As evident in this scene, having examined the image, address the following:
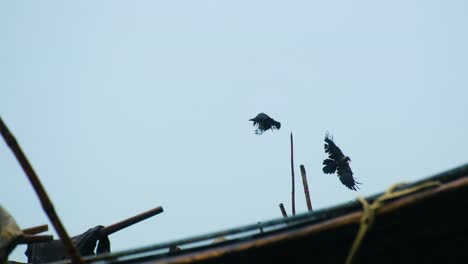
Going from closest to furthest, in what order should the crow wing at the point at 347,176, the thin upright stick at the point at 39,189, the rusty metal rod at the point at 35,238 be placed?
the thin upright stick at the point at 39,189 < the rusty metal rod at the point at 35,238 < the crow wing at the point at 347,176

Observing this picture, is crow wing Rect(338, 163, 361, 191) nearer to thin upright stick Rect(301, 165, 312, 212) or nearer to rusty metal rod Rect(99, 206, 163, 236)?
thin upright stick Rect(301, 165, 312, 212)

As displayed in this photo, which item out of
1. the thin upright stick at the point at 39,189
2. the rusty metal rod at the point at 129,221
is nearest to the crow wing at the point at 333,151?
the rusty metal rod at the point at 129,221

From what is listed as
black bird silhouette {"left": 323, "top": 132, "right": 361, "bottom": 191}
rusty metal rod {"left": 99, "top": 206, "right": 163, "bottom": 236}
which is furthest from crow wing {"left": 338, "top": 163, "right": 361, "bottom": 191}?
rusty metal rod {"left": 99, "top": 206, "right": 163, "bottom": 236}

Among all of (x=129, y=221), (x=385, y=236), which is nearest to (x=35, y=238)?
(x=129, y=221)

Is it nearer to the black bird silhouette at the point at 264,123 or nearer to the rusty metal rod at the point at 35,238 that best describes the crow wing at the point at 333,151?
the black bird silhouette at the point at 264,123

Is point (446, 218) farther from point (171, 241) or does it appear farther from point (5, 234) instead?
point (5, 234)

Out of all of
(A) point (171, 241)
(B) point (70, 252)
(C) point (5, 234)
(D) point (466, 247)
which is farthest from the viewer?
(C) point (5, 234)

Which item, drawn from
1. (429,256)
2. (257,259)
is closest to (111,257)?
(257,259)
